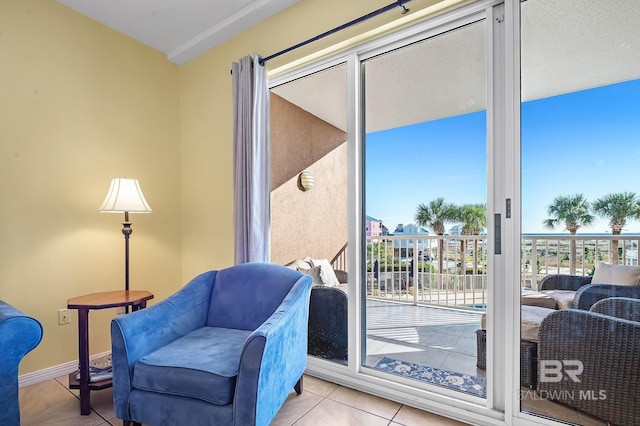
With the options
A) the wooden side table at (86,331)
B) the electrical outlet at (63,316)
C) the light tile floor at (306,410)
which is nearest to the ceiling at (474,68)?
the light tile floor at (306,410)

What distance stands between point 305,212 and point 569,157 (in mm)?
A: 1755

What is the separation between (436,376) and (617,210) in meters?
1.28

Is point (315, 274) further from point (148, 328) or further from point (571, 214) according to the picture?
point (571, 214)

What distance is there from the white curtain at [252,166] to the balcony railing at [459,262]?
0.79m

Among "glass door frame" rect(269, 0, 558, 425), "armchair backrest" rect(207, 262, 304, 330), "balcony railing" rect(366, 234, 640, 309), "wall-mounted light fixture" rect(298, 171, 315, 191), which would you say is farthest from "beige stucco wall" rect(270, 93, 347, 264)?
"glass door frame" rect(269, 0, 558, 425)

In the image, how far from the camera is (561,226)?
1.55m

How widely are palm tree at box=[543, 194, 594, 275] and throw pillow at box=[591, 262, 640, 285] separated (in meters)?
0.09

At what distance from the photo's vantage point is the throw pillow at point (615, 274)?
1.38 metres

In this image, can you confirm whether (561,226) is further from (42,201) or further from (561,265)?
(42,201)

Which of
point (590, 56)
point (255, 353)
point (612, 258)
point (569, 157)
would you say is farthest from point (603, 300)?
point (255, 353)

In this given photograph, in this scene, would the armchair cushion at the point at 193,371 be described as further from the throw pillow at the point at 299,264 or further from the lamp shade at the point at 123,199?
the lamp shade at the point at 123,199

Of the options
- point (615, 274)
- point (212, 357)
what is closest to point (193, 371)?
point (212, 357)

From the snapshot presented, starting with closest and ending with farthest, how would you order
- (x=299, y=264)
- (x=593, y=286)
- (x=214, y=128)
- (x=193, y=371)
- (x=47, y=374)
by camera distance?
(x=193, y=371)
(x=593, y=286)
(x=47, y=374)
(x=299, y=264)
(x=214, y=128)

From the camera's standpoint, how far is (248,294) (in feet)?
6.51
